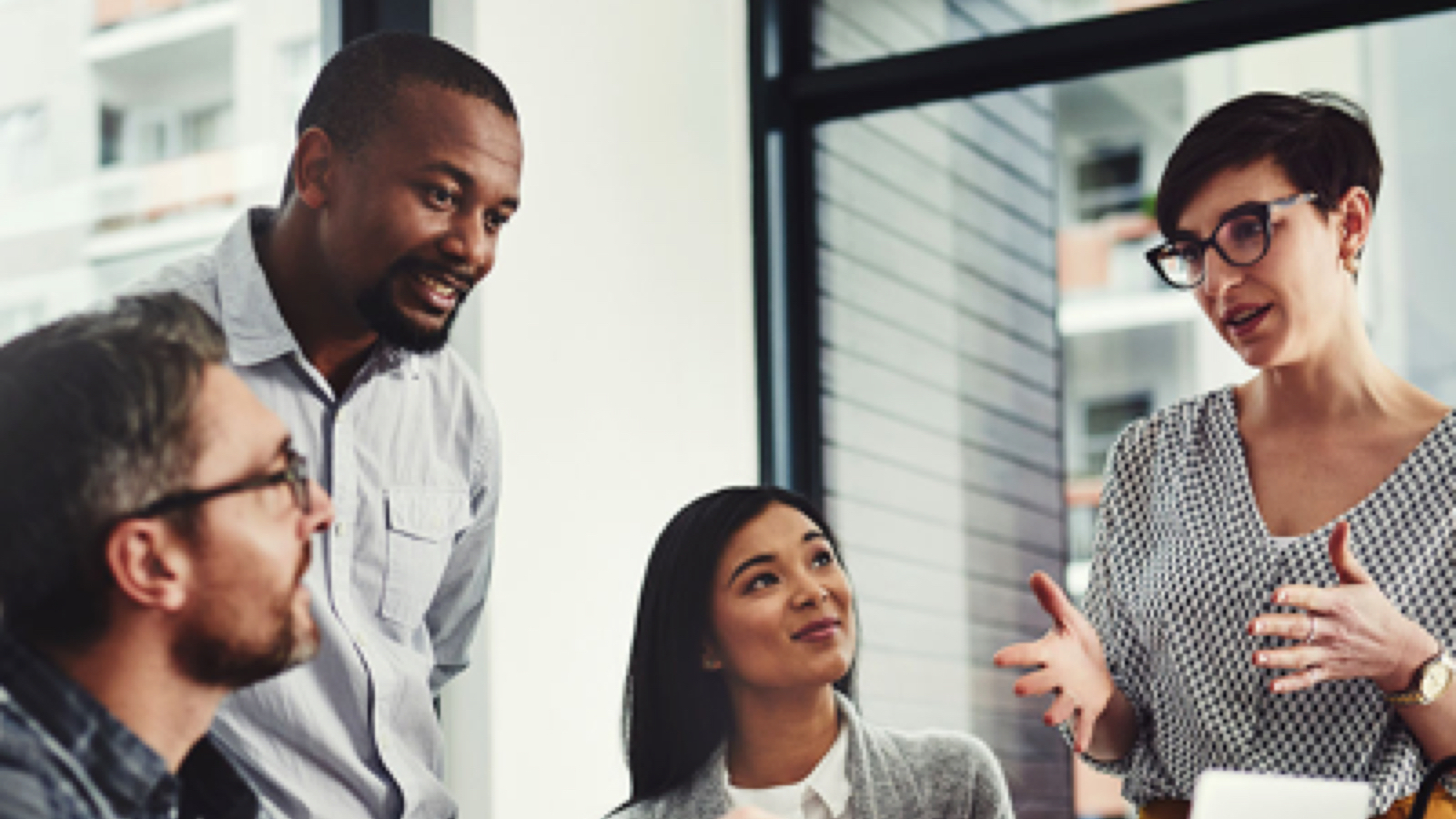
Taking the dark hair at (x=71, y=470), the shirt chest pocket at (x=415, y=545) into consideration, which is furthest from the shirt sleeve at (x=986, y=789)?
the dark hair at (x=71, y=470)

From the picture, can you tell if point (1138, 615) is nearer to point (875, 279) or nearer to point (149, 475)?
point (149, 475)

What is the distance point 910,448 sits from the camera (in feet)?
10.6

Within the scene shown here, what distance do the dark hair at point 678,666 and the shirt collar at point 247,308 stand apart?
542mm

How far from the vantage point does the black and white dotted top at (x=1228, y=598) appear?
1752 millimetres

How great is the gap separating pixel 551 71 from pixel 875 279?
0.96 meters

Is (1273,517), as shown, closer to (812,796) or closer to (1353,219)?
(1353,219)

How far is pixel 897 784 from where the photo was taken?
1.89 metres

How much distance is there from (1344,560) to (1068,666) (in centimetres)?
33

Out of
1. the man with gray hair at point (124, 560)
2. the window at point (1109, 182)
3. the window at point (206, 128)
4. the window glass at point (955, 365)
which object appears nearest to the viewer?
the man with gray hair at point (124, 560)

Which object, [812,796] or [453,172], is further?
[812,796]

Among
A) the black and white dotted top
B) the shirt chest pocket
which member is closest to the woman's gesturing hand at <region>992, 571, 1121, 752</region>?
the black and white dotted top

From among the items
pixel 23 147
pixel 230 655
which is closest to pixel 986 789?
pixel 230 655

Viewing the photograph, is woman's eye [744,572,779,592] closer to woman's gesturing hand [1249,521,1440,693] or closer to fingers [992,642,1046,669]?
fingers [992,642,1046,669]

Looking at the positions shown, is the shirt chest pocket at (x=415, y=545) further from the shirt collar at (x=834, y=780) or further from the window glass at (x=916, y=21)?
the window glass at (x=916, y=21)
